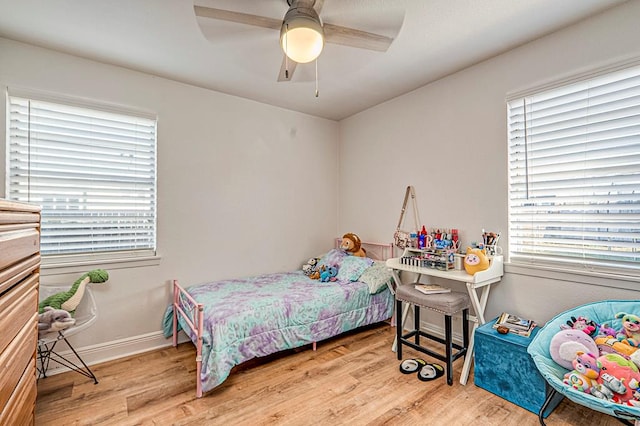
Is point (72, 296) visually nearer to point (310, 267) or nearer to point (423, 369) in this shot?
point (310, 267)

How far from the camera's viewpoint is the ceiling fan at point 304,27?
154cm

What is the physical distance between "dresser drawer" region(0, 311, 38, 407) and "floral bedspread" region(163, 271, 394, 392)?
964 millimetres

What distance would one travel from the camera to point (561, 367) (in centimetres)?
171

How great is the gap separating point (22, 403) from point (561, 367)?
266 cm

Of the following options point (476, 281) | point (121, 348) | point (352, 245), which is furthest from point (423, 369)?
point (121, 348)

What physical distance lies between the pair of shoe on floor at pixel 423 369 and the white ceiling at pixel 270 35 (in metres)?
2.43

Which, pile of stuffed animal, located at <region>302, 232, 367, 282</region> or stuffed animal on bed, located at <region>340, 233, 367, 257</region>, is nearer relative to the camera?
pile of stuffed animal, located at <region>302, 232, 367, 282</region>

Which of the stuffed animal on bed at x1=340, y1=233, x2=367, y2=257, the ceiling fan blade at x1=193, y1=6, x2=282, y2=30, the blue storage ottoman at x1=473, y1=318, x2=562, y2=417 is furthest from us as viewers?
the stuffed animal on bed at x1=340, y1=233, x2=367, y2=257

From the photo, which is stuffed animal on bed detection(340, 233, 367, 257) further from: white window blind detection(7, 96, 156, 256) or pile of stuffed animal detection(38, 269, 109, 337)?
pile of stuffed animal detection(38, 269, 109, 337)

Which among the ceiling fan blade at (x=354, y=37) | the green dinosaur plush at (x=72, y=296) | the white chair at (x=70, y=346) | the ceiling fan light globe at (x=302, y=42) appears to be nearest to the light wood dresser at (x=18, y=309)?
the green dinosaur plush at (x=72, y=296)

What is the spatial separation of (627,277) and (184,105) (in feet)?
12.3

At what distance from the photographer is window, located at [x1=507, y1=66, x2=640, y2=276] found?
1.91 meters

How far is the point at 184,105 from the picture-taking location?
3000 millimetres

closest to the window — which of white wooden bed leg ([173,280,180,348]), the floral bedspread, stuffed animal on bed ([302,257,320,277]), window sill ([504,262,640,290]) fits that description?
window sill ([504,262,640,290])
